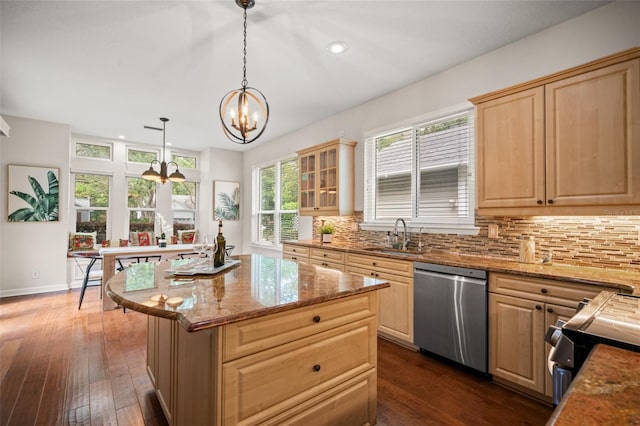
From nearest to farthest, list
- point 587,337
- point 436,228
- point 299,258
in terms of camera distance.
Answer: point 587,337, point 436,228, point 299,258

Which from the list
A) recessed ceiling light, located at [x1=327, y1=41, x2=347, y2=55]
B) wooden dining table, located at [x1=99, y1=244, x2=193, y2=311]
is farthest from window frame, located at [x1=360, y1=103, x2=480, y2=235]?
wooden dining table, located at [x1=99, y1=244, x2=193, y2=311]

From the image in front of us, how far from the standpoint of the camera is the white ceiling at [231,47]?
2.42 metres

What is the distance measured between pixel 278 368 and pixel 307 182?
3.61 m

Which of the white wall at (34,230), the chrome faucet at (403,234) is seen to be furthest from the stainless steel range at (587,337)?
the white wall at (34,230)

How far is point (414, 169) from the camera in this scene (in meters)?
3.69

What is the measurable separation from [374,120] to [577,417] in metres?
3.92

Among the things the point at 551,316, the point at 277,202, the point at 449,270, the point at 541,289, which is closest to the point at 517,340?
the point at 551,316

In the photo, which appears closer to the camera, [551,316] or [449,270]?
[551,316]

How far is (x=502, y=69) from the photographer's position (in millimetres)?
2926

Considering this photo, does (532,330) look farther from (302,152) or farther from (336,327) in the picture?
(302,152)

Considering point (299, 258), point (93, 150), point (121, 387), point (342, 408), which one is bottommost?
point (121, 387)

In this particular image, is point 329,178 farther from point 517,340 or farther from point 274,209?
point 517,340

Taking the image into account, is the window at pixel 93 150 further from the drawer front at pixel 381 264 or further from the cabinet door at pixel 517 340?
the cabinet door at pixel 517 340

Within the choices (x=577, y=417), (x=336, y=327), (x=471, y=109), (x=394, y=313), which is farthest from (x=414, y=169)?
(x=577, y=417)
